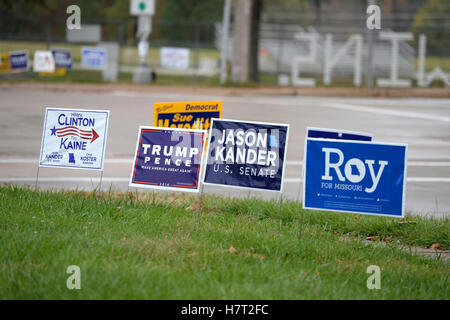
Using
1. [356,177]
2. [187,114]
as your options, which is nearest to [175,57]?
[187,114]

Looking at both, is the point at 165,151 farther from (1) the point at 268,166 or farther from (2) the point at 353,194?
(2) the point at 353,194

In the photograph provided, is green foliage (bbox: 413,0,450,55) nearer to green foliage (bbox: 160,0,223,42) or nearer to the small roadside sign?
green foliage (bbox: 160,0,223,42)

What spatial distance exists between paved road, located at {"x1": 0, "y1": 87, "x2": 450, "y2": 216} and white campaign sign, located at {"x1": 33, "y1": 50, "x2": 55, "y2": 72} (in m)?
3.99

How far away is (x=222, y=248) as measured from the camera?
Result: 6.52 meters

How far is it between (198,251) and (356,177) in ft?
5.99

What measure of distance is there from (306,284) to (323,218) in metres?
2.82

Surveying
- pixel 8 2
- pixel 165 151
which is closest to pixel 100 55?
pixel 8 2

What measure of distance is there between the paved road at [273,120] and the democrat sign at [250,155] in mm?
2360

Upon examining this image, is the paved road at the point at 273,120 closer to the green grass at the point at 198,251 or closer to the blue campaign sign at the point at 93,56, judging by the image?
the green grass at the point at 198,251

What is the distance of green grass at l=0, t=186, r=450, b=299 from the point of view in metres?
5.36

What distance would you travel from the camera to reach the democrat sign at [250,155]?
7594 mm

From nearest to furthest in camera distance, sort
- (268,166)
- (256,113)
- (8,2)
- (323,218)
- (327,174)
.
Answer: (327,174) < (268,166) < (323,218) < (256,113) < (8,2)

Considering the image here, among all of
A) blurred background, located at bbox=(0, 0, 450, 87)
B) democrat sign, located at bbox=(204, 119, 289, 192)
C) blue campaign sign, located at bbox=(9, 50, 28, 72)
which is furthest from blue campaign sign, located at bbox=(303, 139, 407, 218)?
blue campaign sign, located at bbox=(9, 50, 28, 72)

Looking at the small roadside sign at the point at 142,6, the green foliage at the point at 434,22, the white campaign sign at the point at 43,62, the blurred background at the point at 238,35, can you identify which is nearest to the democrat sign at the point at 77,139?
the small roadside sign at the point at 142,6
